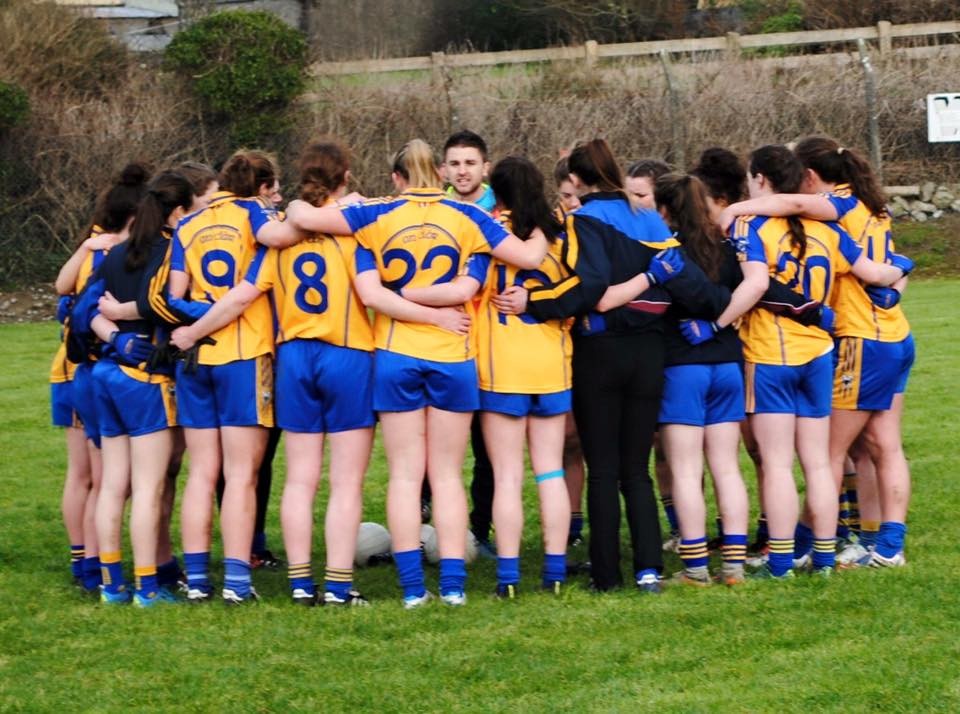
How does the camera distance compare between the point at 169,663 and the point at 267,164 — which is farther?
the point at 267,164

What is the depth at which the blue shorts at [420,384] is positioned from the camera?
22.4ft

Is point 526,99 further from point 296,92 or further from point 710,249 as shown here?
point 710,249

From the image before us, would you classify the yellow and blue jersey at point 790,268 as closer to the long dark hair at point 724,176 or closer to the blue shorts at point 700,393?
the blue shorts at point 700,393

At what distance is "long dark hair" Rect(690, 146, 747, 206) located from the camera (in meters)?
7.66

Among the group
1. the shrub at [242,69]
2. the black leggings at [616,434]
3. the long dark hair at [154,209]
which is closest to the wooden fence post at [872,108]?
the shrub at [242,69]

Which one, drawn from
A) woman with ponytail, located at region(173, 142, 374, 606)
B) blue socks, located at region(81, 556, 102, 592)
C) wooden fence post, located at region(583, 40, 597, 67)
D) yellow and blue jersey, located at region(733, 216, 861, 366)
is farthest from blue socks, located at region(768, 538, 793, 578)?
wooden fence post, located at region(583, 40, 597, 67)

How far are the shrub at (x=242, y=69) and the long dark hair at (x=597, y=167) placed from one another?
15067 mm

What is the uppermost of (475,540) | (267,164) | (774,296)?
(267,164)

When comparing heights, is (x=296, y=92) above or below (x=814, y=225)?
above

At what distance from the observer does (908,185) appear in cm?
2305

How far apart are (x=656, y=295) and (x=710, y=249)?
1.33 feet

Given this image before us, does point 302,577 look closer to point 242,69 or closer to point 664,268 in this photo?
point 664,268

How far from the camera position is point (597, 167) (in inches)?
281

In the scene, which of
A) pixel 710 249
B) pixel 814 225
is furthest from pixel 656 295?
pixel 814 225
